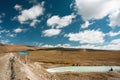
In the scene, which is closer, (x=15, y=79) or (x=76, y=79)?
(x=15, y=79)

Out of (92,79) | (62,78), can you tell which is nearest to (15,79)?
(62,78)

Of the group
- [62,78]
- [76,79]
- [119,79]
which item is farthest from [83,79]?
[119,79]

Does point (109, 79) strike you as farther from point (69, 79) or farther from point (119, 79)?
point (69, 79)

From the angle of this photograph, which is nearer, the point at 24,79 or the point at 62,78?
the point at 24,79

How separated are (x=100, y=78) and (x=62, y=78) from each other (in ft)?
28.6

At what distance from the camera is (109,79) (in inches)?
1786

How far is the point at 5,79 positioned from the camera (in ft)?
94.0

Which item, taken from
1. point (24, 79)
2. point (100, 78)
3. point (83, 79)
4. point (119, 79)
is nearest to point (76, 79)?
point (83, 79)

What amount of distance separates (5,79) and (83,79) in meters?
21.7

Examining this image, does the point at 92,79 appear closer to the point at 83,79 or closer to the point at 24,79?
the point at 83,79

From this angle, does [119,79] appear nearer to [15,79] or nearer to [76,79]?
[76,79]

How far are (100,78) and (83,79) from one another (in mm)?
4065

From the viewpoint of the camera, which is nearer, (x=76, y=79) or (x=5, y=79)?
(x=5, y=79)

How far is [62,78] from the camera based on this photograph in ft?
149
